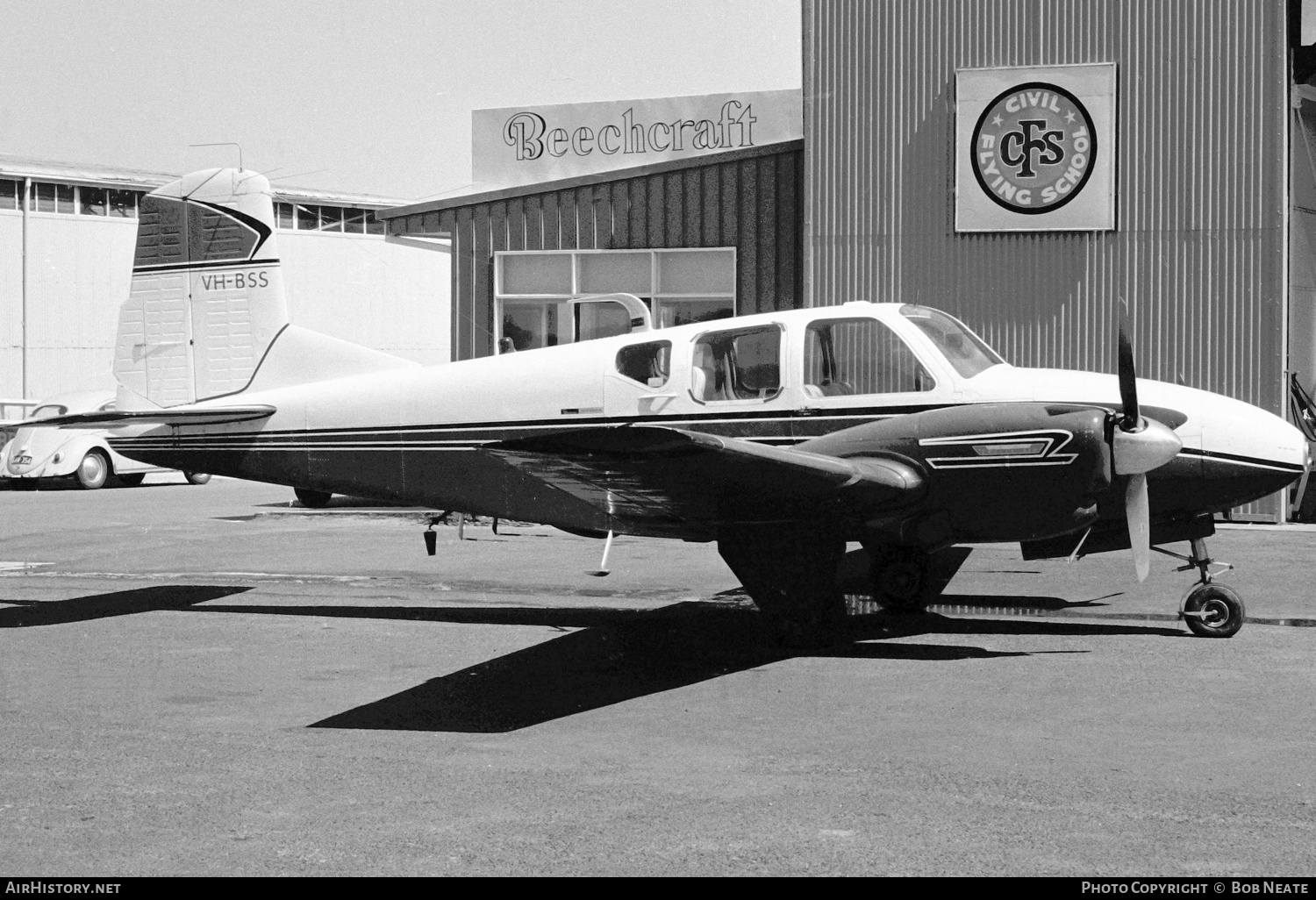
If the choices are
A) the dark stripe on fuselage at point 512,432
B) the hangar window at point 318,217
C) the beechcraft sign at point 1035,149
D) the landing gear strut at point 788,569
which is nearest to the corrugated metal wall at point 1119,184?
the beechcraft sign at point 1035,149

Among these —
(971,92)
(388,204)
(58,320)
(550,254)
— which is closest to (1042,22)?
(971,92)

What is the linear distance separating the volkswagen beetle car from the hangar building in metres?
11.1

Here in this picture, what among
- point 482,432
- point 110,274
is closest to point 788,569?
point 482,432

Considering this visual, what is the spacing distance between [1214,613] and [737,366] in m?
3.67

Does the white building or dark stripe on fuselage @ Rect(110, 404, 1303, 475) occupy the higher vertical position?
the white building

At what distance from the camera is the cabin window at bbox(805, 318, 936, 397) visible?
32.4 ft

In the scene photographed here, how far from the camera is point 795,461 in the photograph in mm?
8180

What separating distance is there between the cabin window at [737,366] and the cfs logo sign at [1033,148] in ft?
35.0

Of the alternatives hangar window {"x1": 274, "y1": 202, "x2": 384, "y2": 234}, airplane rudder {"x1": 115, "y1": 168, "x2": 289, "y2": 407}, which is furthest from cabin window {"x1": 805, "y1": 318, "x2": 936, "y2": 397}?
hangar window {"x1": 274, "y1": 202, "x2": 384, "y2": 234}

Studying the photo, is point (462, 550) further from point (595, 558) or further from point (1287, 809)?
point (1287, 809)

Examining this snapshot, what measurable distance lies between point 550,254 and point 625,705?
50.1 feet

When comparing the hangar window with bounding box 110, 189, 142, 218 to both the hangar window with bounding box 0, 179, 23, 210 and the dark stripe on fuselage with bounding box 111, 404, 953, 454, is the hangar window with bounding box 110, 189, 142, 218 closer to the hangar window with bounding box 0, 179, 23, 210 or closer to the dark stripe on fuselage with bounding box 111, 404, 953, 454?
the hangar window with bounding box 0, 179, 23, 210

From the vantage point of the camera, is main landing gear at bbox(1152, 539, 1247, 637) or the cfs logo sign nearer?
main landing gear at bbox(1152, 539, 1247, 637)

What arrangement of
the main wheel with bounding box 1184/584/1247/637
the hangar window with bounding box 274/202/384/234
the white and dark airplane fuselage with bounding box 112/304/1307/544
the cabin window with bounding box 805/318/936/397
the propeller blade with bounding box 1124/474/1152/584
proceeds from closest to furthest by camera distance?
the propeller blade with bounding box 1124/474/1152/584 → the white and dark airplane fuselage with bounding box 112/304/1307/544 → the main wheel with bounding box 1184/584/1247/637 → the cabin window with bounding box 805/318/936/397 → the hangar window with bounding box 274/202/384/234
